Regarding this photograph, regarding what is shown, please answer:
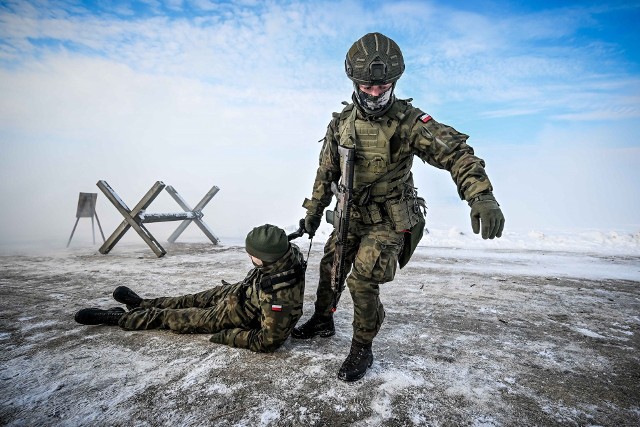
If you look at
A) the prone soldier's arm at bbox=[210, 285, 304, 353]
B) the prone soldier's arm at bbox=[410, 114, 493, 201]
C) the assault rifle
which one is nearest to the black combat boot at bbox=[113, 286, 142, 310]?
the prone soldier's arm at bbox=[210, 285, 304, 353]

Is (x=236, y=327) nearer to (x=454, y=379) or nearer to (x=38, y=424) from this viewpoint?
(x=38, y=424)

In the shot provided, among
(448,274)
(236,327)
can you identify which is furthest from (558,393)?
(448,274)

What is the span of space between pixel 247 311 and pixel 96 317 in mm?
1396

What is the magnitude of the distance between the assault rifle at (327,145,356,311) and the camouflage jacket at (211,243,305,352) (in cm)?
32

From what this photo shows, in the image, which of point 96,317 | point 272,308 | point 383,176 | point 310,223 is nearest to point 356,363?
point 272,308

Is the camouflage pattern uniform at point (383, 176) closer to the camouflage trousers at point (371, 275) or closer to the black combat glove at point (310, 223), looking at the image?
the camouflage trousers at point (371, 275)

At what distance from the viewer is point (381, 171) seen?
2549 mm

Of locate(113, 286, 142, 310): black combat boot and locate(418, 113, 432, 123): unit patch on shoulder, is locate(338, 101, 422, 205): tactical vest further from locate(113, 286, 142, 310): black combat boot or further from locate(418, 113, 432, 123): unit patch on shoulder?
locate(113, 286, 142, 310): black combat boot

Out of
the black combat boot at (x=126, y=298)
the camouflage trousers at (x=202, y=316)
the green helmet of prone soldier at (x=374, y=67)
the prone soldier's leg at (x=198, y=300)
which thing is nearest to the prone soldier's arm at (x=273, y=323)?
the camouflage trousers at (x=202, y=316)

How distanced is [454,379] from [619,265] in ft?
18.8

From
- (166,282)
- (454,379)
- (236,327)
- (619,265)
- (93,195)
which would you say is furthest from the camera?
(93,195)

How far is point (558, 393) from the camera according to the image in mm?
2154

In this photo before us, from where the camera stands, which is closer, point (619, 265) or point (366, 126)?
point (366, 126)

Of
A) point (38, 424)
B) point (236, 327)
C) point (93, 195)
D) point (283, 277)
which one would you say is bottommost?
point (38, 424)
